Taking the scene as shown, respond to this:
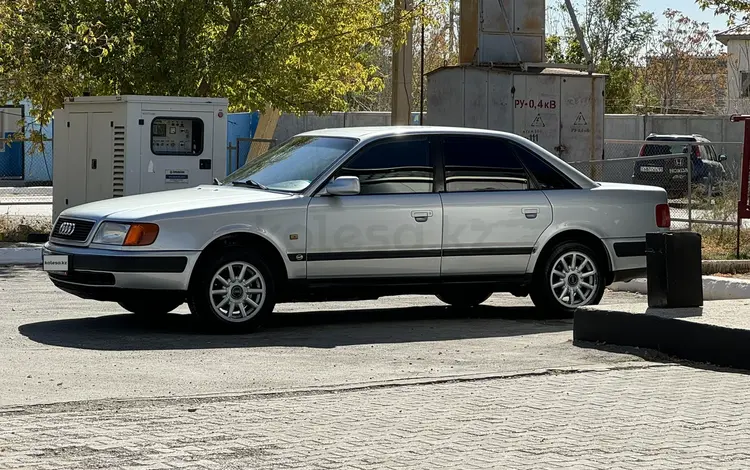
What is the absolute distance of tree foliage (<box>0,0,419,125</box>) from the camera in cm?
1925

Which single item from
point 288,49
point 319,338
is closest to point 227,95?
point 288,49

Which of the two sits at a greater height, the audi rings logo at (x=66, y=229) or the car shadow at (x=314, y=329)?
the audi rings logo at (x=66, y=229)

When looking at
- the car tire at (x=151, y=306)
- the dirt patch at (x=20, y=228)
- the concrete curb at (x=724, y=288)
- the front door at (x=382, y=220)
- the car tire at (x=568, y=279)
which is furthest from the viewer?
the dirt patch at (x=20, y=228)

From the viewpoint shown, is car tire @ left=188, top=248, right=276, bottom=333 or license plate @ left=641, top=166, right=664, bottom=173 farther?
license plate @ left=641, top=166, right=664, bottom=173

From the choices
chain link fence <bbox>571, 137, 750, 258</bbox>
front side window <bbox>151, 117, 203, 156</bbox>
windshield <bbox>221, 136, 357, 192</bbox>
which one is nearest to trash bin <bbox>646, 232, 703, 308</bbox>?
windshield <bbox>221, 136, 357, 192</bbox>

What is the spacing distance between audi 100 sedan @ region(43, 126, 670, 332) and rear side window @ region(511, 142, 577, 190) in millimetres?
12

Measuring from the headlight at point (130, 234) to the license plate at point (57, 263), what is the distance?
13.8 inches

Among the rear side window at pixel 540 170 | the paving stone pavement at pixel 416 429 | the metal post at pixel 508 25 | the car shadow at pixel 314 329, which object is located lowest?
the paving stone pavement at pixel 416 429

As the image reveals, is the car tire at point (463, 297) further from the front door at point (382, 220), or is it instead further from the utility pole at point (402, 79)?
the utility pole at point (402, 79)

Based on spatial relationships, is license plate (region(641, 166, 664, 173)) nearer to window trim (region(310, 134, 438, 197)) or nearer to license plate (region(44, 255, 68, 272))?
window trim (region(310, 134, 438, 197))

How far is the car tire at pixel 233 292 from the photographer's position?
10.6 meters

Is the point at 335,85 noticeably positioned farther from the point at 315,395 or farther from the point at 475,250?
the point at 315,395

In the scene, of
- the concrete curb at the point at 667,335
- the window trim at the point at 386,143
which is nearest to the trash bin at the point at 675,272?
the concrete curb at the point at 667,335

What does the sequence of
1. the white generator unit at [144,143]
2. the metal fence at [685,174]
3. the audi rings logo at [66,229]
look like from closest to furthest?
the audi rings logo at [66,229]
the white generator unit at [144,143]
the metal fence at [685,174]
